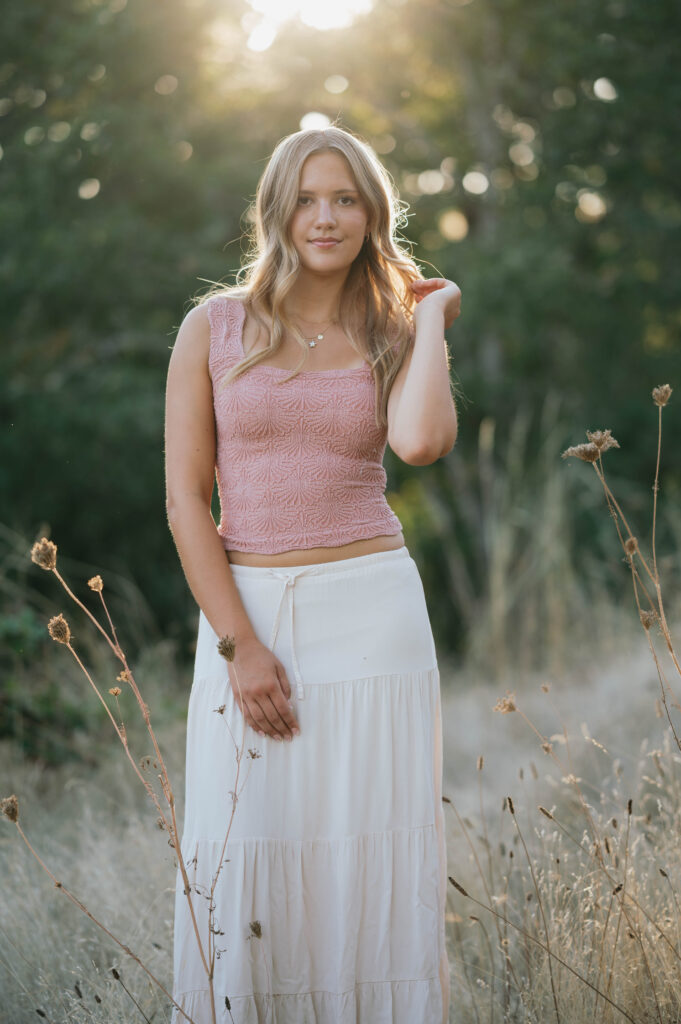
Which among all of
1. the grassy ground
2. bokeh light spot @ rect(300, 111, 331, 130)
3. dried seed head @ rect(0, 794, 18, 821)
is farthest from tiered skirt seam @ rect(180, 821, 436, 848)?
bokeh light spot @ rect(300, 111, 331, 130)

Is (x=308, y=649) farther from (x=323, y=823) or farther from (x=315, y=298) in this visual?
(x=315, y=298)

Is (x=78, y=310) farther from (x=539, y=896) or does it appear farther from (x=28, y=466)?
(x=539, y=896)

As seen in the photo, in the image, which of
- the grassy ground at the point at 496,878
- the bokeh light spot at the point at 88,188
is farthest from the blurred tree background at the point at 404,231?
the grassy ground at the point at 496,878

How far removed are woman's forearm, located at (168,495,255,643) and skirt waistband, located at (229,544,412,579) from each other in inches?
1.8

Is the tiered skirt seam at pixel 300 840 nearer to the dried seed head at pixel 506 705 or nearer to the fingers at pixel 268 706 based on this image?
the fingers at pixel 268 706

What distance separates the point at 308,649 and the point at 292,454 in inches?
15.4

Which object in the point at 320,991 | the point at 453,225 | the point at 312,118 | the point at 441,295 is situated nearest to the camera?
the point at 320,991

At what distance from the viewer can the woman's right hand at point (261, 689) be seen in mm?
1872

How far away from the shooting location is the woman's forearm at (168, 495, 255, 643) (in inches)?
75.3

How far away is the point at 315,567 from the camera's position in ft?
6.49

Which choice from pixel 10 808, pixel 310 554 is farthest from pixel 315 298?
pixel 10 808

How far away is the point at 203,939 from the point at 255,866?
0.17m

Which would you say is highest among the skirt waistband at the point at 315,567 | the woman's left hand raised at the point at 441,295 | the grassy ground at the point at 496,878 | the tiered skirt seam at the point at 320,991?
the woman's left hand raised at the point at 441,295

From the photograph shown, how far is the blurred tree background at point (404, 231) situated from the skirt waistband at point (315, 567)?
3.87m
